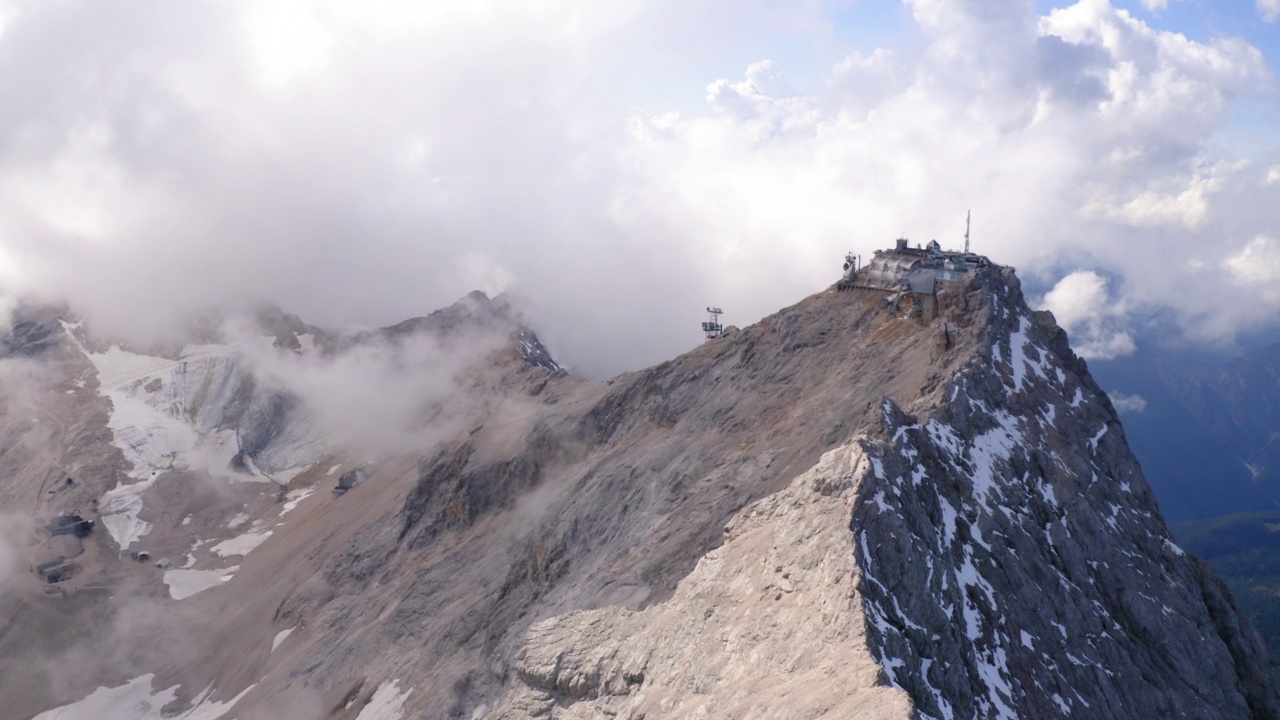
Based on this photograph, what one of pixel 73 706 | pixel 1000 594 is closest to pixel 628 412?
pixel 1000 594

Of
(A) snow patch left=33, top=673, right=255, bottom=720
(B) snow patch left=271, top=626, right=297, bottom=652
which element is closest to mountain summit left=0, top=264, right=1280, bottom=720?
(B) snow patch left=271, top=626, right=297, bottom=652

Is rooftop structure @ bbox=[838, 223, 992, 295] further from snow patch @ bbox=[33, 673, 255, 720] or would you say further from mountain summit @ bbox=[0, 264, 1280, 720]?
snow patch @ bbox=[33, 673, 255, 720]

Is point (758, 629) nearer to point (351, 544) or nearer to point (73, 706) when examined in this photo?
point (351, 544)

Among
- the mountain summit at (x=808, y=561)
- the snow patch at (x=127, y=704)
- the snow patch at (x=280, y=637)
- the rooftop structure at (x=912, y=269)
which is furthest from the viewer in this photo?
the snow patch at (x=280, y=637)

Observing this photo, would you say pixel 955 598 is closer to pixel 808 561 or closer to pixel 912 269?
pixel 808 561

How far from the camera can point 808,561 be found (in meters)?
68.2

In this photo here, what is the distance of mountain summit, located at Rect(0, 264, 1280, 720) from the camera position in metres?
66.0

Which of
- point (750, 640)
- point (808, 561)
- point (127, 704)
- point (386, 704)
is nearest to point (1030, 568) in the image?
point (808, 561)

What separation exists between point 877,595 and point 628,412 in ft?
267

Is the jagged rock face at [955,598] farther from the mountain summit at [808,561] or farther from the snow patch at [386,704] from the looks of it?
the snow patch at [386,704]

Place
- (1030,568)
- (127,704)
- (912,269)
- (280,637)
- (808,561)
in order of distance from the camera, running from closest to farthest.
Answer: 1. (808,561)
2. (1030,568)
3. (912,269)
4. (280,637)
5. (127,704)

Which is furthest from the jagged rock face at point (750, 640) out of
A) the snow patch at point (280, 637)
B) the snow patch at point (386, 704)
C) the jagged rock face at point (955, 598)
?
the snow patch at point (280, 637)

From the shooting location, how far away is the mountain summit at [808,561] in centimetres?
6600

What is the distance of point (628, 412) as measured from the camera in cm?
14275
